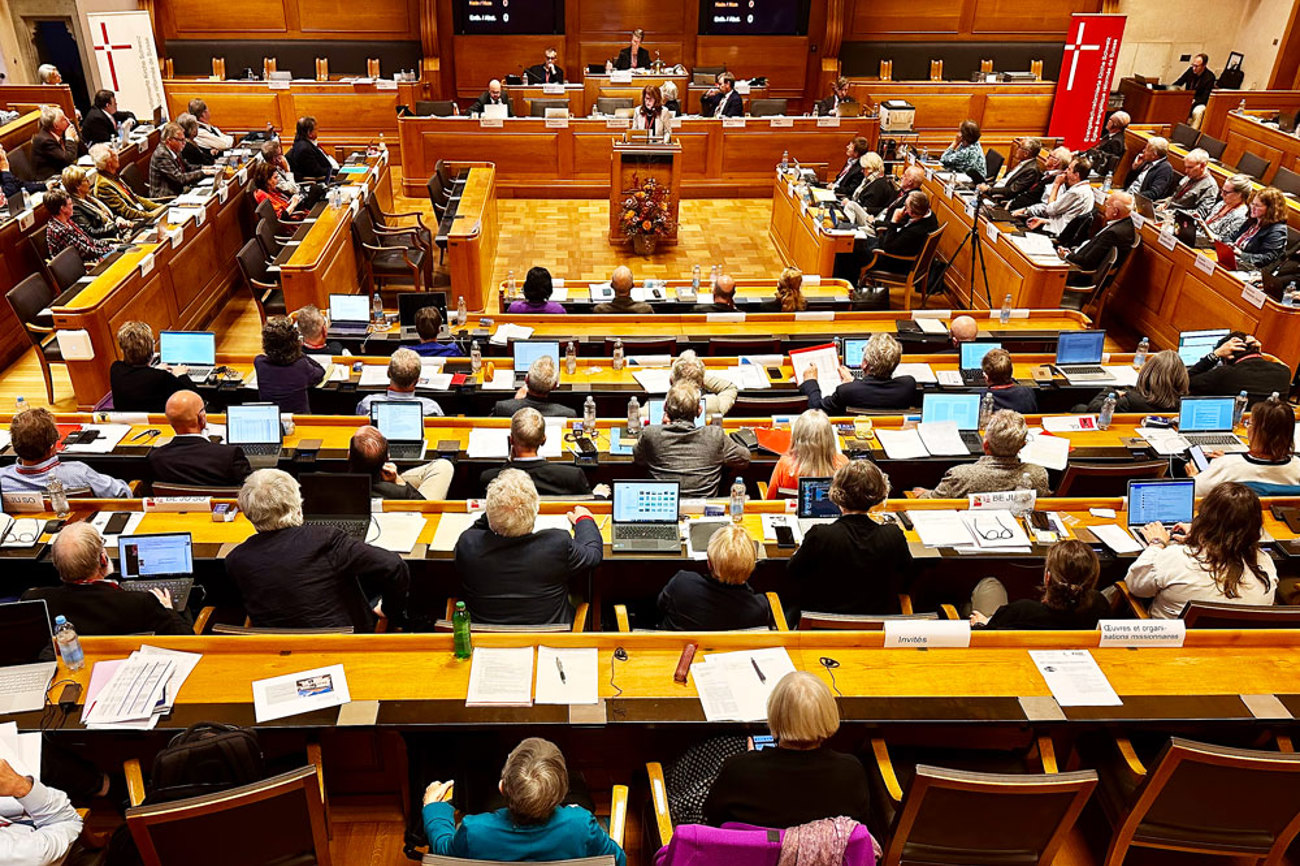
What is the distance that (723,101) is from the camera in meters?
12.3

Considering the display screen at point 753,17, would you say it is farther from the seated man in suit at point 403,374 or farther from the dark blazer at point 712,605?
the dark blazer at point 712,605

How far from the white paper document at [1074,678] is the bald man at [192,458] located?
3.69 m

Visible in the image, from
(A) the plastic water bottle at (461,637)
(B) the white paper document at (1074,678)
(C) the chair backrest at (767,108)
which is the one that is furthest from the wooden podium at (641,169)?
(B) the white paper document at (1074,678)

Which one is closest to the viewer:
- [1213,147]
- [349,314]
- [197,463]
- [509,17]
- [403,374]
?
[197,463]

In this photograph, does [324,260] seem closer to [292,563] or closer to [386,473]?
[386,473]

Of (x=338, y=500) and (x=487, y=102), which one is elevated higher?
(x=487, y=102)

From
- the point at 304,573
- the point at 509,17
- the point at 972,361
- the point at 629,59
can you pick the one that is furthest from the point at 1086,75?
the point at 304,573

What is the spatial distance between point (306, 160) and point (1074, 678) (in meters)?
9.17

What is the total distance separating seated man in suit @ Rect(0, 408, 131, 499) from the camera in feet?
14.0

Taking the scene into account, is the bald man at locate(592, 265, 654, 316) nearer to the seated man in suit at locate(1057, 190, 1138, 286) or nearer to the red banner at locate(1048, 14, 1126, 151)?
the seated man in suit at locate(1057, 190, 1138, 286)

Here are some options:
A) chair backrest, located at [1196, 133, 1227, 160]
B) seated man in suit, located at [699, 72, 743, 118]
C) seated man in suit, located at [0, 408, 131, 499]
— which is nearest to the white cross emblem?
chair backrest, located at [1196, 133, 1227, 160]

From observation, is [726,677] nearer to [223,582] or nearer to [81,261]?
[223,582]

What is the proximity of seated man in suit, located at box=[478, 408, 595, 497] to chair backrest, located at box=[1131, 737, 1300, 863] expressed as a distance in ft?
8.31

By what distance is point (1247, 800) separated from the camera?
2.96m
